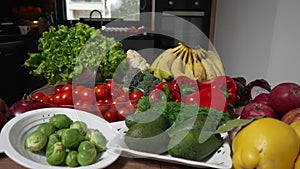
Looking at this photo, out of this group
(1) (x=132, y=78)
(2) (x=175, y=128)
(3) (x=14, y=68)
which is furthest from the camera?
(3) (x=14, y=68)

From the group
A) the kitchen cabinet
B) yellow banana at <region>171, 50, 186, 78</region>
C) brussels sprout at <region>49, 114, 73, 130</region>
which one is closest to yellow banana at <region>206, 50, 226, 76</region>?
yellow banana at <region>171, 50, 186, 78</region>

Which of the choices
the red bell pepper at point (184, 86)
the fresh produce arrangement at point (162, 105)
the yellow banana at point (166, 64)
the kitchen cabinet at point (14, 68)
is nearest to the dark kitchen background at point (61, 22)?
the kitchen cabinet at point (14, 68)

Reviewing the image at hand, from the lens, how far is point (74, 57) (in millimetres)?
895

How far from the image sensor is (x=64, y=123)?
0.57m

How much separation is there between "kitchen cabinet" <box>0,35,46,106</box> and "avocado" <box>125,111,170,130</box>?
1.85 metres

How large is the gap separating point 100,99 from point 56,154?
1.00 feet

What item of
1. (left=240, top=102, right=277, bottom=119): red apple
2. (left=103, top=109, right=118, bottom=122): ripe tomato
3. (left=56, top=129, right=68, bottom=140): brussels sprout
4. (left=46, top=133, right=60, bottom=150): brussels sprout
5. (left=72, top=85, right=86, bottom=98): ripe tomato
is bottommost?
(left=103, top=109, right=118, bottom=122): ripe tomato

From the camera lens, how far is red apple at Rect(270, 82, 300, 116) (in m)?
0.63

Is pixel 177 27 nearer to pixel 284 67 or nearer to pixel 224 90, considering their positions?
pixel 284 67

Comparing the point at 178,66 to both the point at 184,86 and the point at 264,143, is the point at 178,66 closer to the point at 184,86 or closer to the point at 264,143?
the point at 184,86

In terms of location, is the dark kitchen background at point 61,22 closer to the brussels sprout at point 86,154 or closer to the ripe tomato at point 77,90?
the ripe tomato at point 77,90

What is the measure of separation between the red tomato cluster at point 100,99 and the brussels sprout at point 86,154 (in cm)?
20

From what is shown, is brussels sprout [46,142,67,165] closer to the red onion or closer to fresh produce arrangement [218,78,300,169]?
the red onion

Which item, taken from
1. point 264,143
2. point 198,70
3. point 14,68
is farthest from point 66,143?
point 14,68
